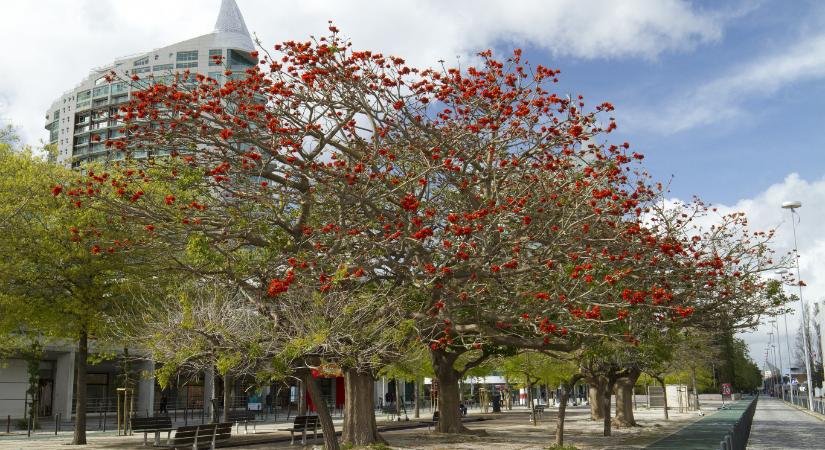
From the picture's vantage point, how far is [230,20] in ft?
338

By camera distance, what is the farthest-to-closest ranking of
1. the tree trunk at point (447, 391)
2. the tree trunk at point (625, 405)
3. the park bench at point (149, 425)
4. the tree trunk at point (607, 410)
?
the tree trunk at point (625, 405) → the tree trunk at point (607, 410) → the tree trunk at point (447, 391) → the park bench at point (149, 425)

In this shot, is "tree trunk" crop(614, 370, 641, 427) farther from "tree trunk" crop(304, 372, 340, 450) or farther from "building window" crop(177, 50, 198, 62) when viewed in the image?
"building window" crop(177, 50, 198, 62)

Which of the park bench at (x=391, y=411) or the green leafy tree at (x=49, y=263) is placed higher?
the green leafy tree at (x=49, y=263)

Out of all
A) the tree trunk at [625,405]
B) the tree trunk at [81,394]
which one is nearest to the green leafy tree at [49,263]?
the tree trunk at [81,394]

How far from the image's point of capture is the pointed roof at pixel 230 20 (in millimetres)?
101625

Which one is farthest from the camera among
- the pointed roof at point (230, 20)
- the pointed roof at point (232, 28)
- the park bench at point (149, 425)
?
the pointed roof at point (230, 20)

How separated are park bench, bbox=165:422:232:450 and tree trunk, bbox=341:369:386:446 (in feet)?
12.4

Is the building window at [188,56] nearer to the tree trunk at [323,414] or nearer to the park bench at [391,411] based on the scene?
the park bench at [391,411]

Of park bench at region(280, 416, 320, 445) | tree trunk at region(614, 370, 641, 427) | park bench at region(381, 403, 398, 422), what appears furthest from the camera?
park bench at region(381, 403, 398, 422)

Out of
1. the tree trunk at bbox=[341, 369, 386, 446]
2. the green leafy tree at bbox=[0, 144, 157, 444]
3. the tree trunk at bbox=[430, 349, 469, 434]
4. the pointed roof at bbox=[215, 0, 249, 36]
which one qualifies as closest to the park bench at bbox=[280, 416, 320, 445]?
the tree trunk at bbox=[430, 349, 469, 434]

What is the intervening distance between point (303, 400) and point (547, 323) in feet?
86.4

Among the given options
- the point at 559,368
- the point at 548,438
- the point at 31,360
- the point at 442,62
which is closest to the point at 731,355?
the point at 559,368

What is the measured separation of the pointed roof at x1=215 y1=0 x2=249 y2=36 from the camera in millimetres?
101625

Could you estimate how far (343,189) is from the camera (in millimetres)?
14305
